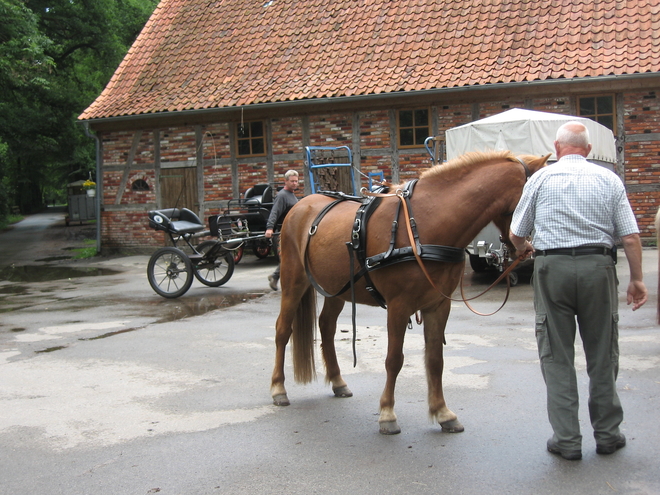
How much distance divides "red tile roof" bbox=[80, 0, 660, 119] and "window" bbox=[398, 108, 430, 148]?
99 cm

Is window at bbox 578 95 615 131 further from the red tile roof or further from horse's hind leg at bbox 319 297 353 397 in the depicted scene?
horse's hind leg at bbox 319 297 353 397

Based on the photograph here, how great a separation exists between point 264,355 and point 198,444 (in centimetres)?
244

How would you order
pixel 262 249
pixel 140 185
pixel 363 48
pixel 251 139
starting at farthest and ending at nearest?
pixel 140 185 → pixel 251 139 → pixel 363 48 → pixel 262 249

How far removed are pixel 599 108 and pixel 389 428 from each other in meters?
13.1

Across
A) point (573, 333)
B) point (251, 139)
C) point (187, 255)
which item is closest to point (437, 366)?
point (573, 333)

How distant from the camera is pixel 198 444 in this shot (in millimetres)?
4348

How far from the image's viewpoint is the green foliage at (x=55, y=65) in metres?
19.6

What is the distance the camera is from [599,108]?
609 inches

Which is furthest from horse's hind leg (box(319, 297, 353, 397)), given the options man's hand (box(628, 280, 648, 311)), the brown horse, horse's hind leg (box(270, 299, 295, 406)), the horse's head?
man's hand (box(628, 280, 648, 311))

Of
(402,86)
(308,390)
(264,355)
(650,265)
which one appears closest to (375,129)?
(402,86)

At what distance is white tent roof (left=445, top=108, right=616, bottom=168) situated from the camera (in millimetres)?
11172

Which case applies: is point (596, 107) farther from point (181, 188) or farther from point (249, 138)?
point (181, 188)

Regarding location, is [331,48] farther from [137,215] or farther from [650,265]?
[650,265]

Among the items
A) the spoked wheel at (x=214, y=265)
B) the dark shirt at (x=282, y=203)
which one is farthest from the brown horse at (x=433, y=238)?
the spoked wheel at (x=214, y=265)
